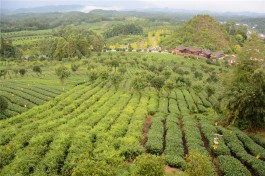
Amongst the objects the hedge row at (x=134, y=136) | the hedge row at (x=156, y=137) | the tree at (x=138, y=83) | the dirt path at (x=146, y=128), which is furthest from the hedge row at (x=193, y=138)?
the tree at (x=138, y=83)

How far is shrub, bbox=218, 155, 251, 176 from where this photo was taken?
2678cm

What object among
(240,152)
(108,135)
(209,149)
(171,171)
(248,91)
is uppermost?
(248,91)

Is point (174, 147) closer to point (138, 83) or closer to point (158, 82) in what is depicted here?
point (138, 83)

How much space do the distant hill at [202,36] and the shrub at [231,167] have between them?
364 feet

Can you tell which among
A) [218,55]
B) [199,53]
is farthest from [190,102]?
[218,55]

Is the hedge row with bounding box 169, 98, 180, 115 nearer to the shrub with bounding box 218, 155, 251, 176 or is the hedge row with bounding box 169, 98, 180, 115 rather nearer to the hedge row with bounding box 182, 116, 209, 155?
the hedge row with bounding box 182, 116, 209, 155

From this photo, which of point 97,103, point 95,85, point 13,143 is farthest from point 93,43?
point 13,143

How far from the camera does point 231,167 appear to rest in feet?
90.3

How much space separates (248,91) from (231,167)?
15.9 m

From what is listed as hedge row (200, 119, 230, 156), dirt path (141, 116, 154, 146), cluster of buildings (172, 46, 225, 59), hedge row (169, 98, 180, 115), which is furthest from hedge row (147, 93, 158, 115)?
cluster of buildings (172, 46, 225, 59)

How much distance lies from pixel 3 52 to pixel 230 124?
110 meters

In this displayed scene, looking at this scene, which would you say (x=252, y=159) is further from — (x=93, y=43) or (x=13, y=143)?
(x=93, y=43)

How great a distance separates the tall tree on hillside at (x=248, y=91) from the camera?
128ft

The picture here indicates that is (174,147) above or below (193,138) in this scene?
above
